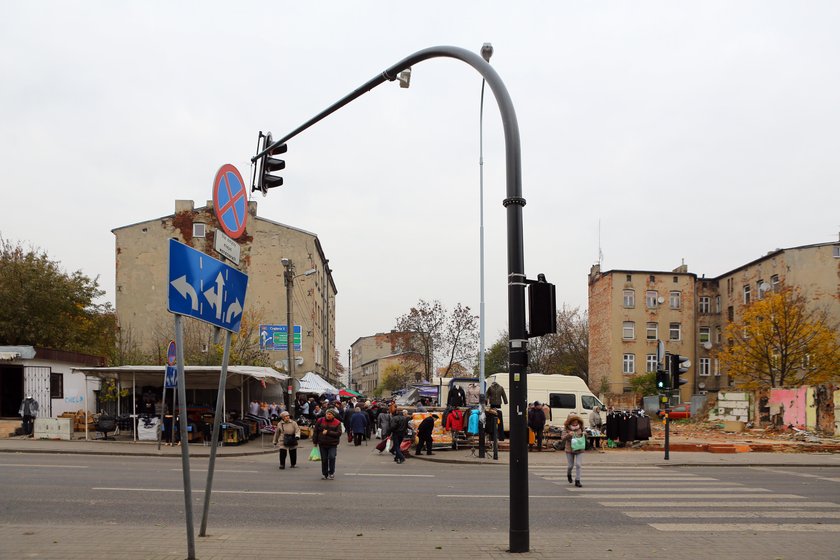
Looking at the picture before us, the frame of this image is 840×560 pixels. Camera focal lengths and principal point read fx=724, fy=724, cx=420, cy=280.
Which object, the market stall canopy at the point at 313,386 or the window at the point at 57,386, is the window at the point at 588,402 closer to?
the market stall canopy at the point at 313,386

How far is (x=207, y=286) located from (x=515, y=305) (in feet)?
10.4

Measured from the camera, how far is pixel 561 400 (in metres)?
27.5

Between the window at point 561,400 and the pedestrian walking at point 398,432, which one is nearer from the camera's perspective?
the pedestrian walking at point 398,432

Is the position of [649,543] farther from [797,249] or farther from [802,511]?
[797,249]

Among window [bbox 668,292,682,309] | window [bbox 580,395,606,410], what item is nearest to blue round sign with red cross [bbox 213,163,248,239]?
window [bbox 580,395,606,410]

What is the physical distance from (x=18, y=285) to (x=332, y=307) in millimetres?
51408

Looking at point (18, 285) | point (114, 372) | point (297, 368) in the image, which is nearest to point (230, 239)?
point (114, 372)

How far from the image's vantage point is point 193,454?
21.4m

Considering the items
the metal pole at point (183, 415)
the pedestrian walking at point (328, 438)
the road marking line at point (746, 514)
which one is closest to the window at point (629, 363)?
the pedestrian walking at point (328, 438)

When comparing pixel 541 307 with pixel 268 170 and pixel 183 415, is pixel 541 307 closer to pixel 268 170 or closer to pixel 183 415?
pixel 183 415

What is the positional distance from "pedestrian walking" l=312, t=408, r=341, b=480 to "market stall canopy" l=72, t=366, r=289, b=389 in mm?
8413

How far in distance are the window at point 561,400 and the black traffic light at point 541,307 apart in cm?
2012

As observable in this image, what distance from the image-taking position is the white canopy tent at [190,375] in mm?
24812

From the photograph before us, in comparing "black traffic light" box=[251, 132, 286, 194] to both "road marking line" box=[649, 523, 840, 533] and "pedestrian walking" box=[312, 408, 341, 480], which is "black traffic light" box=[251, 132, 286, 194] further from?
"road marking line" box=[649, 523, 840, 533]
